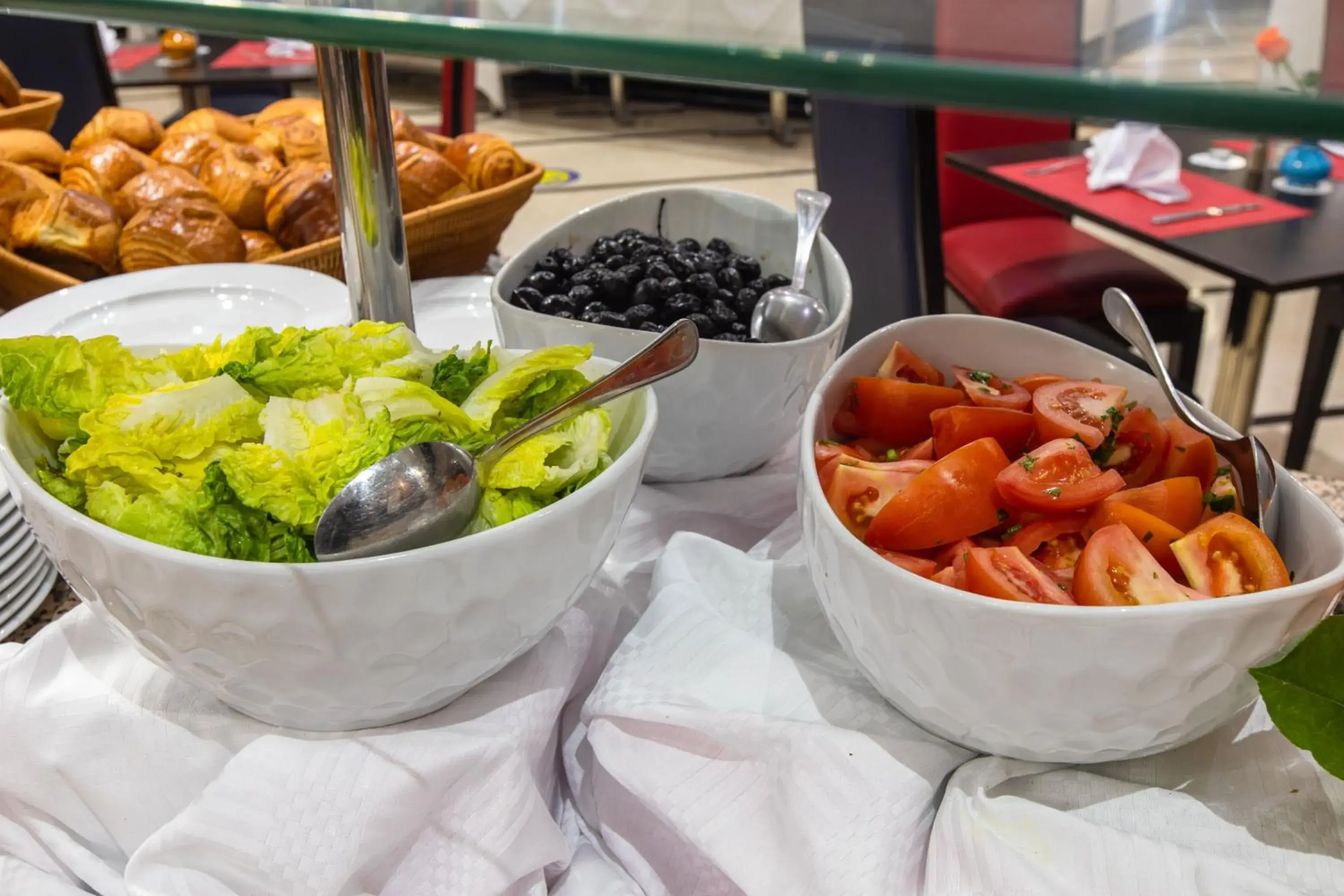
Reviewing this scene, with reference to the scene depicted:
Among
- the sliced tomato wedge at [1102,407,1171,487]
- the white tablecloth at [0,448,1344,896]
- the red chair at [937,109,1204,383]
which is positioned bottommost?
the red chair at [937,109,1204,383]

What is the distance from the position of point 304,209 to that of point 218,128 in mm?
381

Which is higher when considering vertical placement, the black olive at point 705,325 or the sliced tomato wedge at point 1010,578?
the black olive at point 705,325

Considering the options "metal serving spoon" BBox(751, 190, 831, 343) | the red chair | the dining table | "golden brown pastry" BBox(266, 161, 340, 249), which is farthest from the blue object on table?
"golden brown pastry" BBox(266, 161, 340, 249)

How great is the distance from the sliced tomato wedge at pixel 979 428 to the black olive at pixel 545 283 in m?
0.30

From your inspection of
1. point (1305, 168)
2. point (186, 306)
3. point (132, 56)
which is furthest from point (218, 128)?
point (132, 56)

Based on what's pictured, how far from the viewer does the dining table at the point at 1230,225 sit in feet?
5.25

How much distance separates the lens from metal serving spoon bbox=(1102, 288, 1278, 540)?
1.51 feet

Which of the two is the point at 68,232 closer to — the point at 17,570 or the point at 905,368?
the point at 17,570

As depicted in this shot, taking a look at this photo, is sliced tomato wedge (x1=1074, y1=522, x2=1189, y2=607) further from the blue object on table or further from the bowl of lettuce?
the blue object on table

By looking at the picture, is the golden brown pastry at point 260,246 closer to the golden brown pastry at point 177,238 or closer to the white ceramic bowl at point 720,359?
the golden brown pastry at point 177,238

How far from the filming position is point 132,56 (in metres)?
3.37

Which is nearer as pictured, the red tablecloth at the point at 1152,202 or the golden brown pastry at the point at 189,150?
the golden brown pastry at the point at 189,150

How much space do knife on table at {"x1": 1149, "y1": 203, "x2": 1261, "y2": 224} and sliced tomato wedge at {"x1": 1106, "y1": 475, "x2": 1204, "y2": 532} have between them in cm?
145

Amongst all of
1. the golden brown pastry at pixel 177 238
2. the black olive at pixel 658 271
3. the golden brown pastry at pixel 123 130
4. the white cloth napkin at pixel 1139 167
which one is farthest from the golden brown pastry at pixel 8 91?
the white cloth napkin at pixel 1139 167
